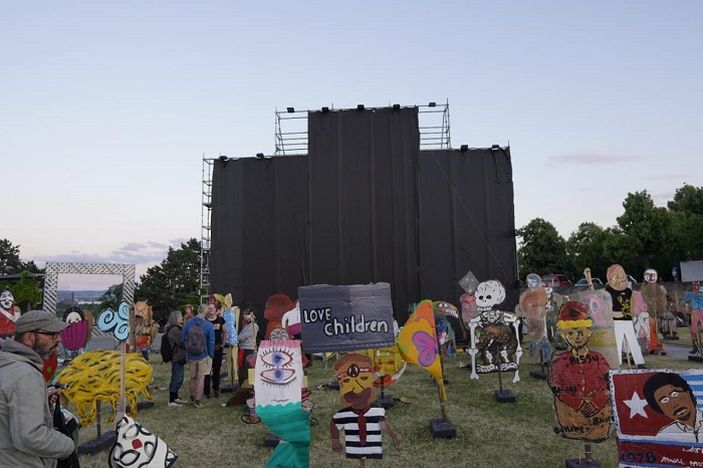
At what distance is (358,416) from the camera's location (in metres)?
3.66

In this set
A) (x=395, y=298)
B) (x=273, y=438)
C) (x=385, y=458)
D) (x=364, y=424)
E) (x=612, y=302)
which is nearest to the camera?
(x=364, y=424)

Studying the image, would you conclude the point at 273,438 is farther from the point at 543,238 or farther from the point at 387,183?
the point at 543,238

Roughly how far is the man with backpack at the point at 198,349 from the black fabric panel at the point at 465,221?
7.72 m

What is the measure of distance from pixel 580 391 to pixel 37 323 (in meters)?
3.73

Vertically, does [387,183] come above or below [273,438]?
above

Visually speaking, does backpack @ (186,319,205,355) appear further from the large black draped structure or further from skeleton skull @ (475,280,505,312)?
the large black draped structure

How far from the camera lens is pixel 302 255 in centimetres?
1395

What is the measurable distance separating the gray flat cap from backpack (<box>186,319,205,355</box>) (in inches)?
171

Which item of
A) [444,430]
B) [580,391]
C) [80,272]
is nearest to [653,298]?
[444,430]

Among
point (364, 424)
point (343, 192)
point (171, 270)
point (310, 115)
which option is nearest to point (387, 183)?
point (343, 192)

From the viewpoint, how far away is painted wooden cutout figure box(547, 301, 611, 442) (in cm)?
370

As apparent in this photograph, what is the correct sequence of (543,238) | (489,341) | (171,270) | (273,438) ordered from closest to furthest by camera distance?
(273,438)
(489,341)
(171,270)
(543,238)

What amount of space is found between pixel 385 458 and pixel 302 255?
9.75 m

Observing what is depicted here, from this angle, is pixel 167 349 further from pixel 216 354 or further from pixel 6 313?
pixel 6 313
